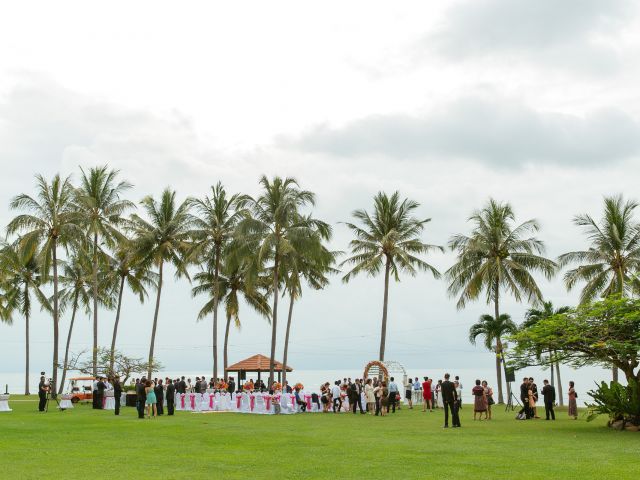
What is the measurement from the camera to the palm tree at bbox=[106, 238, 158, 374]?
152 feet

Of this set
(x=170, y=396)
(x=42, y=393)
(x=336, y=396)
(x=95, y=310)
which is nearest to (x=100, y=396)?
(x=42, y=393)

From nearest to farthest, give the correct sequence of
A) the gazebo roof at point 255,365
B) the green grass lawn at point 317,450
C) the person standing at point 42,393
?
the green grass lawn at point 317,450
the person standing at point 42,393
the gazebo roof at point 255,365

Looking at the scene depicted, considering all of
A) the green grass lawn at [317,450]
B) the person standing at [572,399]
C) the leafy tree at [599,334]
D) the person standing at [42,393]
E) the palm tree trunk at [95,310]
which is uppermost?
the palm tree trunk at [95,310]

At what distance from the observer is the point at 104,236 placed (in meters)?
42.5

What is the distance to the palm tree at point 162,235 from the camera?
45031 mm

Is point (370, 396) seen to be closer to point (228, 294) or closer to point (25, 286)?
point (228, 294)

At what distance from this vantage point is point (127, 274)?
4959cm

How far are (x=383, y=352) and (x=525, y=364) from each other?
63.7ft

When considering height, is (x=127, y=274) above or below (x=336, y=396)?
above

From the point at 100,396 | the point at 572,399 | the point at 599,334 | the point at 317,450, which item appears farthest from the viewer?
the point at 100,396

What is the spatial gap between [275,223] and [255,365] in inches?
430

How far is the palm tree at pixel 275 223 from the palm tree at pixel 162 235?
21.9 ft

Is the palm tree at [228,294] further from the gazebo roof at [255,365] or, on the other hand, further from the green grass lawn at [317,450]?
the green grass lawn at [317,450]

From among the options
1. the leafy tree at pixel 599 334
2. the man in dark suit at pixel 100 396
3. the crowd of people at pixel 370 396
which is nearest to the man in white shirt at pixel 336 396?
the crowd of people at pixel 370 396
